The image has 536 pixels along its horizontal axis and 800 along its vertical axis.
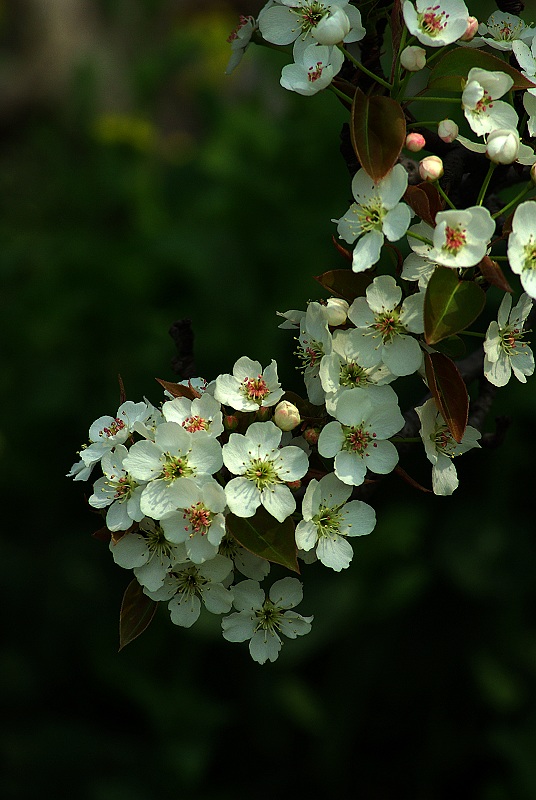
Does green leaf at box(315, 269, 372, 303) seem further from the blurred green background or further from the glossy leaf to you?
the blurred green background

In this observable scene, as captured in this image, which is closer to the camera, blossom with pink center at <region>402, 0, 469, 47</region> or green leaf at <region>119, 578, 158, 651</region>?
blossom with pink center at <region>402, 0, 469, 47</region>

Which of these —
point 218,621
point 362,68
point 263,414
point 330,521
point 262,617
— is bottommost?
point 218,621

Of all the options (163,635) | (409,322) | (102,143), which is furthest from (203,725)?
(102,143)

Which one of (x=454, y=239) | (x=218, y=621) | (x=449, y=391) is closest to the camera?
(x=454, y=239)

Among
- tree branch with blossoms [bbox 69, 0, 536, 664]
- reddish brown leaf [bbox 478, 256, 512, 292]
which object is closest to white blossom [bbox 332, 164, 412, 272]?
tree branch with blossoms [bbox 69, 0, 536, 664]

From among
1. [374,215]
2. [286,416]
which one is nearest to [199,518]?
[286,416]

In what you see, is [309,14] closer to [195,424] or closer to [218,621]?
[195,424]
